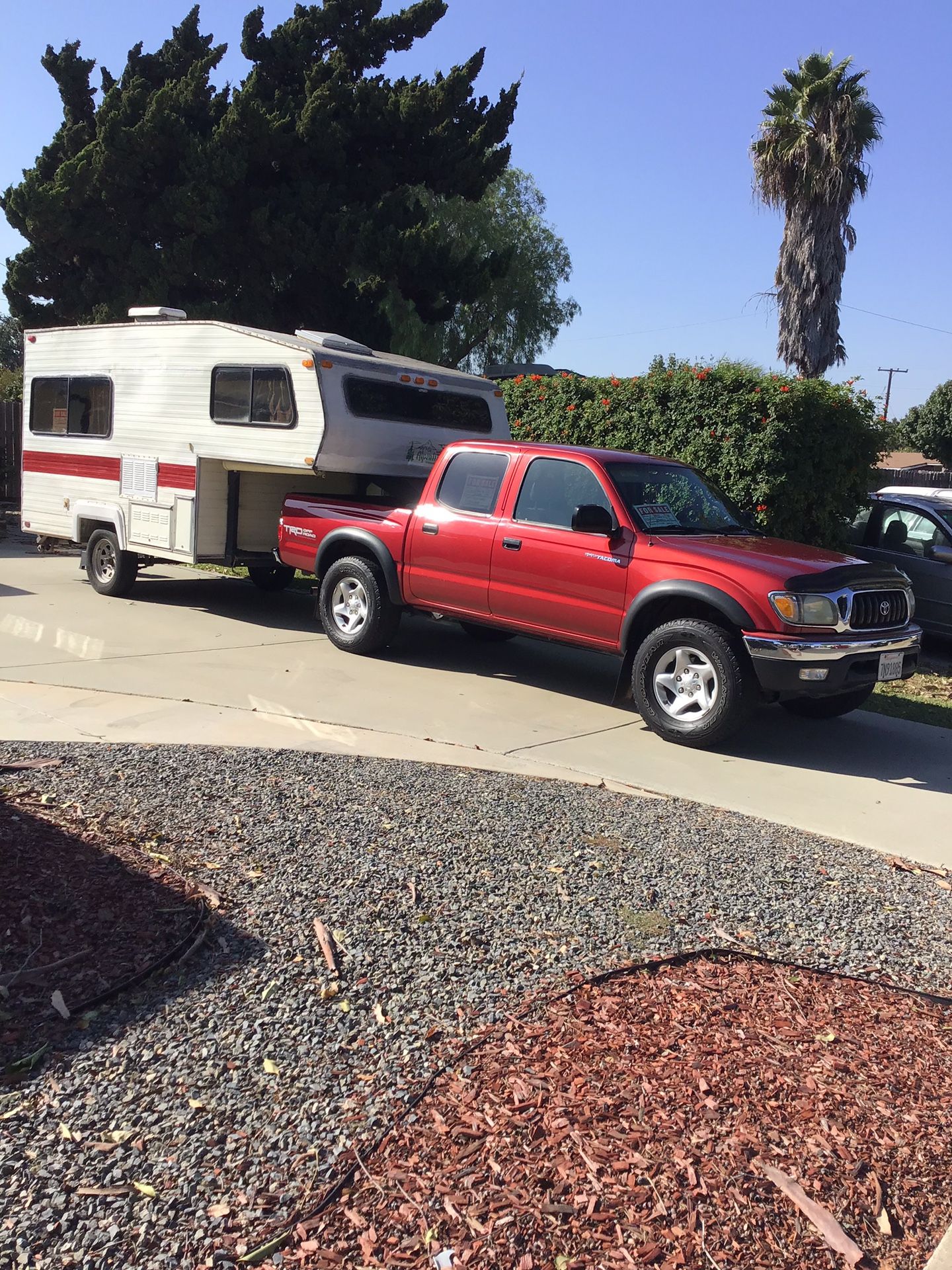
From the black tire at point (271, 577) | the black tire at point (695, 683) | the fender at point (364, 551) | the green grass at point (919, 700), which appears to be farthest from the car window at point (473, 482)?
the black tire at point (271, 577)

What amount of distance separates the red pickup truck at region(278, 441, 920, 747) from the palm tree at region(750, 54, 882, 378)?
17.1 metres

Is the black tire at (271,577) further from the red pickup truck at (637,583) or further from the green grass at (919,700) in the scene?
the green grass at (919,700)

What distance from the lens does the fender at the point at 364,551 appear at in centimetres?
899

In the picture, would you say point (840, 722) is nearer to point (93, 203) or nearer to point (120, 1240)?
point (120, 1240)

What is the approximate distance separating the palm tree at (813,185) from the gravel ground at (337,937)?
20776 mm

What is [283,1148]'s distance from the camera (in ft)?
8.73

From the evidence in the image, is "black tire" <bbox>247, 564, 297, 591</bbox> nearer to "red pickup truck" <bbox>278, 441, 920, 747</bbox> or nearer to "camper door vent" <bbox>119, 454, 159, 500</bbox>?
"camper door vent" <bbox>119, 454, 159, 500</bbox>

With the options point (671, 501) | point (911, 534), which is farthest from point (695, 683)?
point (911, 534)

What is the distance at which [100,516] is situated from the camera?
11.8 metres

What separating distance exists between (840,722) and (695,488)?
6.84 ft

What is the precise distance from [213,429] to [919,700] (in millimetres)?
6898

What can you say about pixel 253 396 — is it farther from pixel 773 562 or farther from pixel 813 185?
pixel 813 185

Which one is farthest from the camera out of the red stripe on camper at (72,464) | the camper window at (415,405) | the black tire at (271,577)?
the black tire at (271,577)

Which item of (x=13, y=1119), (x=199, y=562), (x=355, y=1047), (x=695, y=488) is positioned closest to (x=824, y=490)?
(x=695, y=488)
